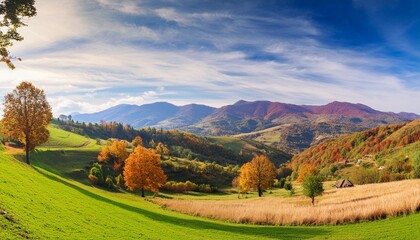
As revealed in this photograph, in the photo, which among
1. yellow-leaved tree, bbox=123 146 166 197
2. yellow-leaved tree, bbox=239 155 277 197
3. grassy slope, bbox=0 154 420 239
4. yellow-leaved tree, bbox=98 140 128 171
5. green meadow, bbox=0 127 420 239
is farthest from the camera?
yellow-leaved tree, bbox=98 140 128 171

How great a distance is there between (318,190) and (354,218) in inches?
1282

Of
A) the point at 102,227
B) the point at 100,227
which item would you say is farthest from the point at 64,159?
the point at 100,227

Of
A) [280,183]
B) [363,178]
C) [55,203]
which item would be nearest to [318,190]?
[55,203]

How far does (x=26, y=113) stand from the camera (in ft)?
201

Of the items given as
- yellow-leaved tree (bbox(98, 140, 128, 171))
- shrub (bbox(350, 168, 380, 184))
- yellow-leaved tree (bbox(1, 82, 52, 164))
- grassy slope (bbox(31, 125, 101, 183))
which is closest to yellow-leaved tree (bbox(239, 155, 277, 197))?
shrub (bbox(350, 168, 380, 184))

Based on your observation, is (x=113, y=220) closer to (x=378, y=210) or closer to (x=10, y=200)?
(x=10, y=200)

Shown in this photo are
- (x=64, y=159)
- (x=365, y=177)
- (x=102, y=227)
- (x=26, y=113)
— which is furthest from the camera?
(x=365, y=177)

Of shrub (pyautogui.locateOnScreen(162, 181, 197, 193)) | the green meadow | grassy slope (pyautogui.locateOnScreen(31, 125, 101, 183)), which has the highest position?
the green meadow

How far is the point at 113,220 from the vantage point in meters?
29.7

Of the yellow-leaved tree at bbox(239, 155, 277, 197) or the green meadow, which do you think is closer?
the green meadow

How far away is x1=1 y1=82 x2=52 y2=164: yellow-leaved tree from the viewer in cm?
5978

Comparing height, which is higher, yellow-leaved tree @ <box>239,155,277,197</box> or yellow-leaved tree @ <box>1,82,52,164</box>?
yellow-leaved tree @ <box>1,82,52,164</box>

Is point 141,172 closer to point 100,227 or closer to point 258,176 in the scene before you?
point 258,176

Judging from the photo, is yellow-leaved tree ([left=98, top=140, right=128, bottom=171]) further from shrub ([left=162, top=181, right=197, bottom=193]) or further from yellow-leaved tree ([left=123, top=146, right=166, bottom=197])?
yellow-leaved tree ([left=123, top=146, right=166, bottom=197])
